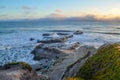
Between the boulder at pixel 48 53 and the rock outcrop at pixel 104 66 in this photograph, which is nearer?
the rock outcrop at pixel 104 66

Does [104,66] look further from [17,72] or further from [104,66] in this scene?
[17,72]

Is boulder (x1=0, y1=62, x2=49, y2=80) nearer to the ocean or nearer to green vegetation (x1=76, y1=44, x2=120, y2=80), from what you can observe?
green vegetation (x1=76, y1=44, x2=120, y2=80)

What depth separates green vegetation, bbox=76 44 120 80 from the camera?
624 cm

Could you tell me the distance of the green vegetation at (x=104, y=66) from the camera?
6.24m

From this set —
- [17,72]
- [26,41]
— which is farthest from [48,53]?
[26,41]

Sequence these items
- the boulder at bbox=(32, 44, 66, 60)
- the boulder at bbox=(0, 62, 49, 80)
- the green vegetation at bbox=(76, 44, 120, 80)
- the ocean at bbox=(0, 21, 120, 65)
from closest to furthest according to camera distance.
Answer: the green vegetation at bbox=(76, 44, 120, 80), the boulder at bbox=(0, 62, 49, 80), the boulder at bbox=(32, 44, 66, 60), the ocean at bbox=(0, 21, 120, 65)

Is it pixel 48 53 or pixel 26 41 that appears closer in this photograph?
pixel 48 53

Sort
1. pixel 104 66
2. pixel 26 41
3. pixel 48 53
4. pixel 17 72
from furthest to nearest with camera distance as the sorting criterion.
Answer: pixel 26 41 < pixel 48 53 < pixel 17 72 < pixel 104 66

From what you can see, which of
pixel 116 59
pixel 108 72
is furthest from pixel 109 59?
pixel 108 72

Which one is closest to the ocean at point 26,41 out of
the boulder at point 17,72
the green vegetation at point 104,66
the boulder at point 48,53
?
the boulder at point 48,53

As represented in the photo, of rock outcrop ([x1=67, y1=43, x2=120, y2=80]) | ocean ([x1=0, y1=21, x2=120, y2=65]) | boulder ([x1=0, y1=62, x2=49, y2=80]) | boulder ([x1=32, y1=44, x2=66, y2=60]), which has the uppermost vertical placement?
rock outcrop ([x1=67, y1=43, x2=120, y2=80])

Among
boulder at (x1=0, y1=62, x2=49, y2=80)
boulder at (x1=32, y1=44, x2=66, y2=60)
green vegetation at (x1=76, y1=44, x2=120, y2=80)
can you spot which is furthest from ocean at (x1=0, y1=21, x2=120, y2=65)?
green vegetation at (x1=76, y1=44, x2=120, y2=80)

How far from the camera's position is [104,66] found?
691cm

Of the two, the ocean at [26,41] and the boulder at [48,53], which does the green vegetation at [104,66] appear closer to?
the boulder at [48,53]
